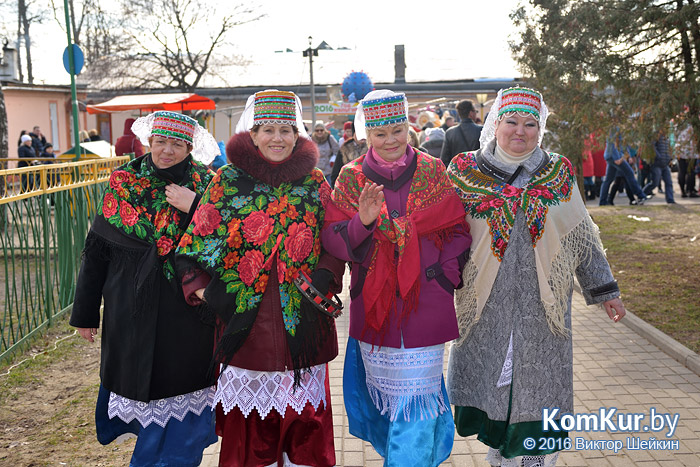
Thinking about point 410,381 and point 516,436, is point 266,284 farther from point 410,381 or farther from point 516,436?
point 516,436

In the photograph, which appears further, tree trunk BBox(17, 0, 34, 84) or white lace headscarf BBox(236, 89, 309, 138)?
tree trunk BBox(17, 0, 34, 84)

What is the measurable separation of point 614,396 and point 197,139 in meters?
3.28

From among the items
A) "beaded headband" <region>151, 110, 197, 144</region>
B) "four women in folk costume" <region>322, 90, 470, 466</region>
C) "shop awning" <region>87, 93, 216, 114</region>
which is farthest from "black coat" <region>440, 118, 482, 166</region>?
"shop awning" <region>87, 93, 216, 114</region>

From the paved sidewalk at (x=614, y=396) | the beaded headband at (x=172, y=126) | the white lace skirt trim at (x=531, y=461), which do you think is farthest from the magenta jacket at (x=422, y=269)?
the paved sidewalk at (x=614, y=396)

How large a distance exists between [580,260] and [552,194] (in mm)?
385

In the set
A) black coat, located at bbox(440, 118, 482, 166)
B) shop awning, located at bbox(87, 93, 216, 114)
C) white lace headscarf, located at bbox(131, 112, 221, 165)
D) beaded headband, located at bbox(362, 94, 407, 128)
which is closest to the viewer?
beaded headband, located at bbox(362, 94, 407, 128)

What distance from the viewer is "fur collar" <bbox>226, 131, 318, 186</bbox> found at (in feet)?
10.7

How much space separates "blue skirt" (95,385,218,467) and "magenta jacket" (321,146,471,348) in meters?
0.96

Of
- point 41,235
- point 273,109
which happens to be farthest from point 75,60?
point 273,109

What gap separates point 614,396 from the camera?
484 centimetres

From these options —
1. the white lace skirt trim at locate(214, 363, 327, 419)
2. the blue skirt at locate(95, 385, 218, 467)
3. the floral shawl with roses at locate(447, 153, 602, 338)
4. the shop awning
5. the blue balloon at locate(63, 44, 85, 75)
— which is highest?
the blue balloon at locate(63, 44, 85, 75)

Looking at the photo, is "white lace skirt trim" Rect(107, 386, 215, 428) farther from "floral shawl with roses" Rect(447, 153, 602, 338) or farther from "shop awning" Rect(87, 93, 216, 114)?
"shop awning" Rect(87, 93, 216, 114)

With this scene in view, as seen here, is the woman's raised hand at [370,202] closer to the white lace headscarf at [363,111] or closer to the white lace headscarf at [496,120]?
the white lace headscarf at [363,111]

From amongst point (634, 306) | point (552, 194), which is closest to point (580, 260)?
point (552, 194)
